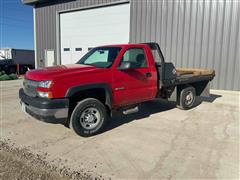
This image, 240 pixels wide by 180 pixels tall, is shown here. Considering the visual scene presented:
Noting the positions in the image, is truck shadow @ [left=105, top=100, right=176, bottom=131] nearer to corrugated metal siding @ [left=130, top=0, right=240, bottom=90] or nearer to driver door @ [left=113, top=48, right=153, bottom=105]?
driver door @ [left=113, top=48, right=153, bottom=105]

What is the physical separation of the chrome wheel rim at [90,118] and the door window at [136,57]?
143cm

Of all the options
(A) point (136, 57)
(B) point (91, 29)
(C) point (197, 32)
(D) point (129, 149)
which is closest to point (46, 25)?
(B) point (91, 29)

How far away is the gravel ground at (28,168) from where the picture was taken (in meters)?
3.01

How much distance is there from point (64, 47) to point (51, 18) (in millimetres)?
2404

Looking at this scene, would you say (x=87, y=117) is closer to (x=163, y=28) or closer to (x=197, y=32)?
(x=197, y=32)

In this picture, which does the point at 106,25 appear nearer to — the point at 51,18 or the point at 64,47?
the point at 64,47

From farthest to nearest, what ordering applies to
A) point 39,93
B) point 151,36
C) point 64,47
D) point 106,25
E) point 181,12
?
point 64,47
point 106,25
point 151,36
point 181,12
point 39,93

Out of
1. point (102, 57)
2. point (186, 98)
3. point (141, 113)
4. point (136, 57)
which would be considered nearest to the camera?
point (102, 57)

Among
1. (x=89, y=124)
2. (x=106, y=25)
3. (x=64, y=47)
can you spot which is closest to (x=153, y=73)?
(x=89, y=124)

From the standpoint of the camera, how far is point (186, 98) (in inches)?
263

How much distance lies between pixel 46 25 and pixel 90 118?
13686 mm

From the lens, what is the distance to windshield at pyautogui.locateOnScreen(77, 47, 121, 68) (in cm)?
487

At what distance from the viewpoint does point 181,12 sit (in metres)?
10.5

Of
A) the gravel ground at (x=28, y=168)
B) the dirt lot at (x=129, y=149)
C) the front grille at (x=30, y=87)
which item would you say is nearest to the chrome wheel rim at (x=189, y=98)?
the dirt lot at (x=129, y=149)
